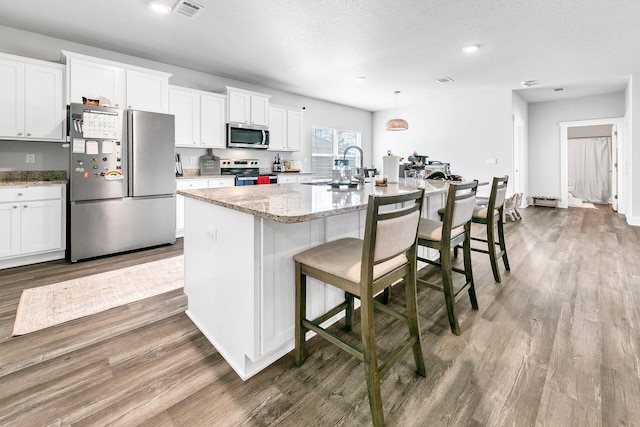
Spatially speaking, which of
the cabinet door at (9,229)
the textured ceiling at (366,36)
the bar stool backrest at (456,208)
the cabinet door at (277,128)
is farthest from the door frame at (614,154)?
the cabinet door at (9,229)

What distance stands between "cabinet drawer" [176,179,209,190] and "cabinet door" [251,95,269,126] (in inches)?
57.0

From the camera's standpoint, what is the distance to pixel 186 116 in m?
4.57

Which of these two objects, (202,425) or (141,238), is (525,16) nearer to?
(202,425)

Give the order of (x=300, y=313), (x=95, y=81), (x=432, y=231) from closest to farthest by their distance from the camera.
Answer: (x=300, y=313) → (x=432, y=231) → (x=95, y=81)

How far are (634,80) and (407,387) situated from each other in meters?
7.11

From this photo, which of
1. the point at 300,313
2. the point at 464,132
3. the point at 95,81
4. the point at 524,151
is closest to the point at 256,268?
the point at 300,313

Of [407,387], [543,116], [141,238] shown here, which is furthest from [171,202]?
[543,116]

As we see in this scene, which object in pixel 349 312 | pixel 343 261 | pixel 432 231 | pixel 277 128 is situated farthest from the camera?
pixel 277 128

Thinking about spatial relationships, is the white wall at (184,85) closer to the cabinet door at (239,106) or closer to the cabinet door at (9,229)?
the cabinet door at (239,106)

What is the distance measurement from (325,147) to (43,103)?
5.24 meters

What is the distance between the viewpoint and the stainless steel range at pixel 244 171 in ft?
16.7

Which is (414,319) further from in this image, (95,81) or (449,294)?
(95,81)

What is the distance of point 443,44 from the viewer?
392cm

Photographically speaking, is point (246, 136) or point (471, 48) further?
point (246, 136)
